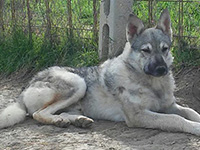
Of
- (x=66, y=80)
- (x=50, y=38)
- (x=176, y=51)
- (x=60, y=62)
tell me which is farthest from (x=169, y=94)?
(x=50, y=38)

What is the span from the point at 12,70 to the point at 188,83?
315cm

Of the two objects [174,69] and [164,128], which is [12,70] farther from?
[164,128]

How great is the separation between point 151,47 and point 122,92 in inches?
24.4

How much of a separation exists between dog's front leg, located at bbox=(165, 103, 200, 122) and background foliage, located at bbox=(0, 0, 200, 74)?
166 cm

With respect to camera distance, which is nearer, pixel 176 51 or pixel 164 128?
pixel 164 128

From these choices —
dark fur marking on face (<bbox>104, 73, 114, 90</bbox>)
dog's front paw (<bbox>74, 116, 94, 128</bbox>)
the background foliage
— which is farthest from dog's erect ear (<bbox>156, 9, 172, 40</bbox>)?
the background foliage

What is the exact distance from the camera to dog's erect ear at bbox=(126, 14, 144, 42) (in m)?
4.64

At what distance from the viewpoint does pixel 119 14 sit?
20.8ft

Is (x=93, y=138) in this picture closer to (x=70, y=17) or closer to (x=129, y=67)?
(x=129, y=67)

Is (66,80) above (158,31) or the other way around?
the other way around

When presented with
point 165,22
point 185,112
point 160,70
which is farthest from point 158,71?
point 165,22

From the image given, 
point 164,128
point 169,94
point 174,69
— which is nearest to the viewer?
point 164,128

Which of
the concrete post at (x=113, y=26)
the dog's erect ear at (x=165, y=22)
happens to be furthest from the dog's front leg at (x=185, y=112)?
the concrete post at (x=113, y=26)

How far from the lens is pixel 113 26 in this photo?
6.37 m
